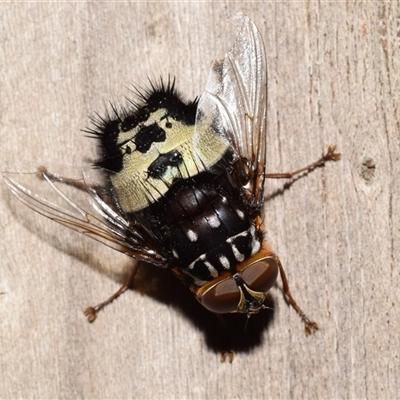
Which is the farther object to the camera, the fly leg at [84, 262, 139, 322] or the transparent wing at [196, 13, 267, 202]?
the fly leg at [84, 262, 139, 322]

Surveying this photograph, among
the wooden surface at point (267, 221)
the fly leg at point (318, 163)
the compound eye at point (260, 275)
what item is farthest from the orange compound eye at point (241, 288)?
the fly leg at point (318, 163)

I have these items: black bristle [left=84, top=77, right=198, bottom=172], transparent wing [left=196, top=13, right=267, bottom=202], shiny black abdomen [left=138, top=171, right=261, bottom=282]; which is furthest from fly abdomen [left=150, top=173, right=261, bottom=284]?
black bristle [left=84, top=77, right=198, bottom=172]

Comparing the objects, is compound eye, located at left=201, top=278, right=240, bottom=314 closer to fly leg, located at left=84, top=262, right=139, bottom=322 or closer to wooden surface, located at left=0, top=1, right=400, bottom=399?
wooden surface, located at left=0, top=1, right=400, bottom=399

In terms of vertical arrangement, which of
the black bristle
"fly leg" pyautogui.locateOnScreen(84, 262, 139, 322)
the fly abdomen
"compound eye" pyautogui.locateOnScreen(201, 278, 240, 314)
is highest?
the black bristle

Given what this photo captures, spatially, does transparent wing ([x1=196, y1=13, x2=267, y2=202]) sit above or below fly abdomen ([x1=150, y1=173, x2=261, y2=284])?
above

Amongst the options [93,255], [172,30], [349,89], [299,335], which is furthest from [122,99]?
[299,335]

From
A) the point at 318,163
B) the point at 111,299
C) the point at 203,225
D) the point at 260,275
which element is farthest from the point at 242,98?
the point at 111,299
